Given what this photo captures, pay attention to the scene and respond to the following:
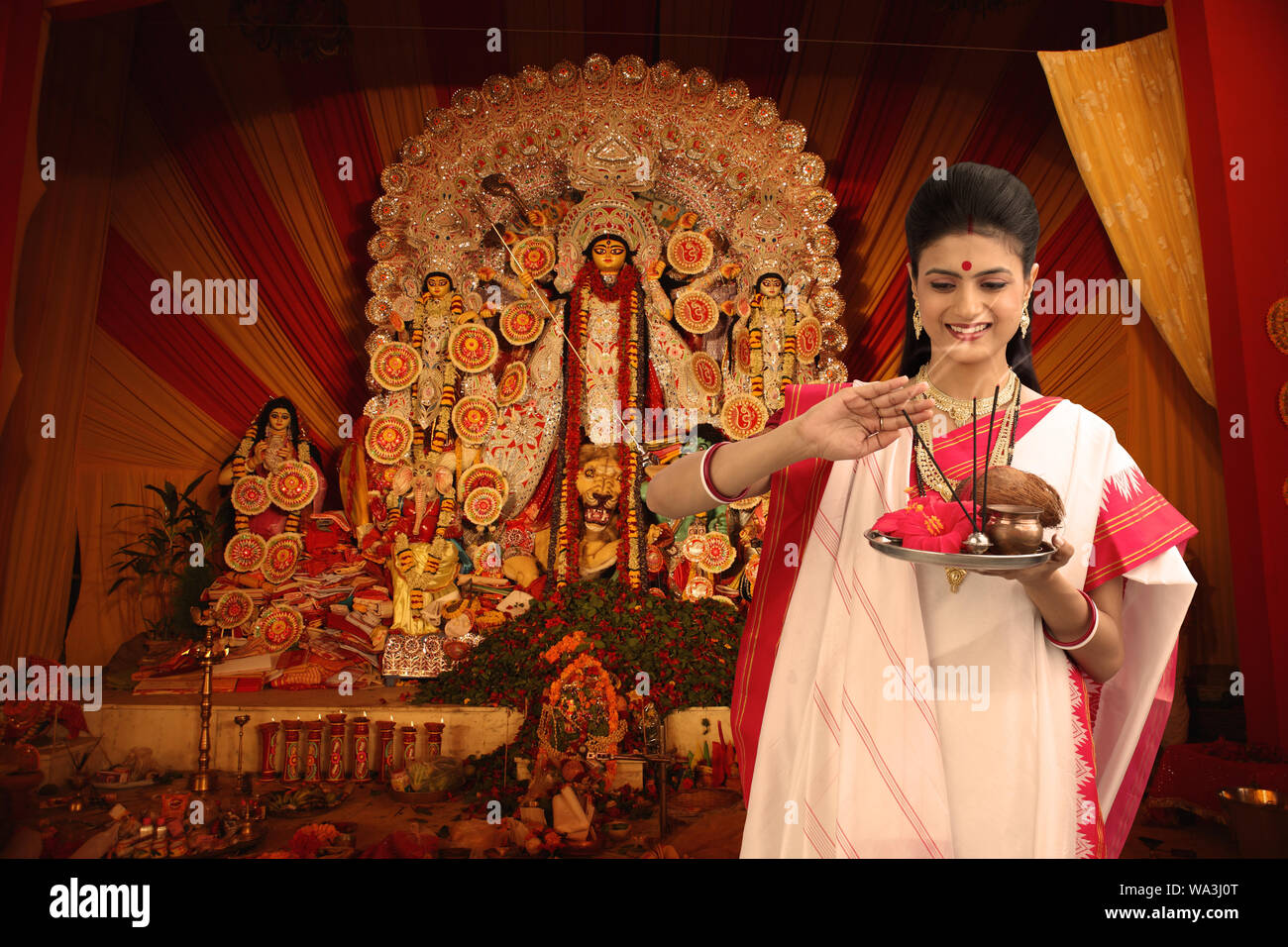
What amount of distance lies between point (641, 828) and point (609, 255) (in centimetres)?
378

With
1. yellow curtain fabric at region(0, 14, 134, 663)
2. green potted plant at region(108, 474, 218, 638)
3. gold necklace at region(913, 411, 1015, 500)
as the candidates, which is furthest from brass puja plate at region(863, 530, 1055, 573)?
green potted plant at region(108, 474, 218, 638)

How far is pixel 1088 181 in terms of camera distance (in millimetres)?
4285

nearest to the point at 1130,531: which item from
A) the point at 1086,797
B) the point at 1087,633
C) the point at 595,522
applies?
the point at 1087,633

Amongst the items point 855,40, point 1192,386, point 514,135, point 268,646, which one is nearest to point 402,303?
point 514,135

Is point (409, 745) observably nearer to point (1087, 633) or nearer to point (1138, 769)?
point (1138, 769)

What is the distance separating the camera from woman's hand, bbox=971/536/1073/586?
117 centimetres

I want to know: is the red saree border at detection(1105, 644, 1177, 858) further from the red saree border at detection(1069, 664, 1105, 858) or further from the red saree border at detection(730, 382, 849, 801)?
the red saree border at detection(730, 382, 849, 801)

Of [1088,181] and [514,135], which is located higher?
[514,135]

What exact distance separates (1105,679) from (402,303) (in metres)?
5.23

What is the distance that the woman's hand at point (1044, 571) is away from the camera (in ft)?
3.83

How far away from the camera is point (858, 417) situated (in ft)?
4.09

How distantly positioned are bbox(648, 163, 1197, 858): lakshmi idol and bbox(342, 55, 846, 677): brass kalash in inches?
159
